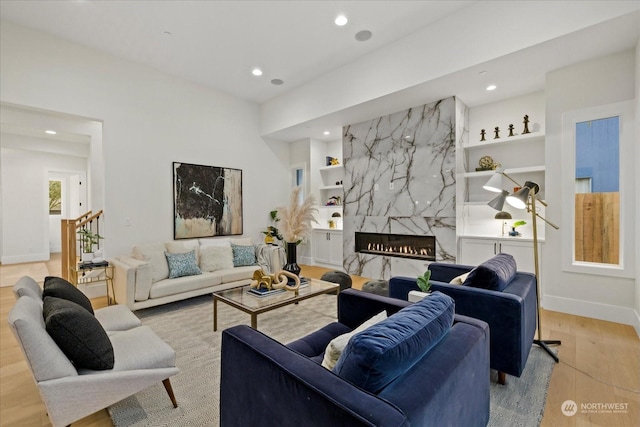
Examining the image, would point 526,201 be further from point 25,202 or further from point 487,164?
point 25,202

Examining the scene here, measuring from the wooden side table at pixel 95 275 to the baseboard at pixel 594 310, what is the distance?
5.57 metres

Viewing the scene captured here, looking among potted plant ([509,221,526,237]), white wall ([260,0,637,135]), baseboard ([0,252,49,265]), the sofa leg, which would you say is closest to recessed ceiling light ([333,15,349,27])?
white wall ([260,0,637,135])

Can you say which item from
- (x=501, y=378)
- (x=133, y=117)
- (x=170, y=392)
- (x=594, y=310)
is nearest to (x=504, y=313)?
(x=501, y=378)

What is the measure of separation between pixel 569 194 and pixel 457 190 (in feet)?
4.28

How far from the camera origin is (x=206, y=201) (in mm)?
5445

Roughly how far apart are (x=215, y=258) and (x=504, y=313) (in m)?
3.68

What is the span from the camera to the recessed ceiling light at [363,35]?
3.91m

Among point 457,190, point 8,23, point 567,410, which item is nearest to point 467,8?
point 457,190

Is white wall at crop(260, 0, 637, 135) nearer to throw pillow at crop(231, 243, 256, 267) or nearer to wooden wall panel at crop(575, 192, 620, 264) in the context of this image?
wooden wall panel at crop(575, 192, 620, 264)

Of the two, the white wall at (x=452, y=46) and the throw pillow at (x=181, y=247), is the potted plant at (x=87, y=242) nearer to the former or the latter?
the throw pillow at (x=181, y=247)

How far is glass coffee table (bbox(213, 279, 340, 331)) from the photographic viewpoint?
107 inches

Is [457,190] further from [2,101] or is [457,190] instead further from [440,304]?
[2,101]

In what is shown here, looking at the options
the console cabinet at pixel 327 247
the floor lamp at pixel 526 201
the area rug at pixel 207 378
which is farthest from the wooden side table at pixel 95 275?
the floor lamp at pixel 526 201

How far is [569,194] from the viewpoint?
11.6 feet
